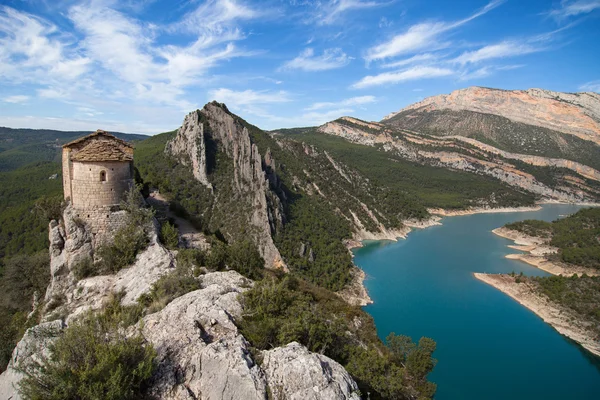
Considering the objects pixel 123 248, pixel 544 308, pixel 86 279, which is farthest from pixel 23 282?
pixel 544 308

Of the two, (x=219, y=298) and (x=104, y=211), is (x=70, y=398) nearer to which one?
(x=219, y=298)

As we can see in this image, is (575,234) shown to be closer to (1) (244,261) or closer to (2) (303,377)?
(1) (244,261)

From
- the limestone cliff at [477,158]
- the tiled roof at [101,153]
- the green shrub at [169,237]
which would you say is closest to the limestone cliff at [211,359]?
the green shrub at [169,237]

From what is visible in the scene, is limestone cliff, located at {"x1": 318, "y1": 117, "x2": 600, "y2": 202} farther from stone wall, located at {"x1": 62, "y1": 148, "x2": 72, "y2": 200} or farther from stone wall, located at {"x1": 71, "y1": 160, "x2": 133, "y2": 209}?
stone wall, located at {"x1": 71, "y1": 160, "x2": 133, "y2": 209}

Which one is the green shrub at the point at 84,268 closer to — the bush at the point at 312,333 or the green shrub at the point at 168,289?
the green shrub at the point at 168,289

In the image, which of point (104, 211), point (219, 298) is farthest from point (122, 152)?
point (219, 298)

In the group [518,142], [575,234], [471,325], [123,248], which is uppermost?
[518,142]
